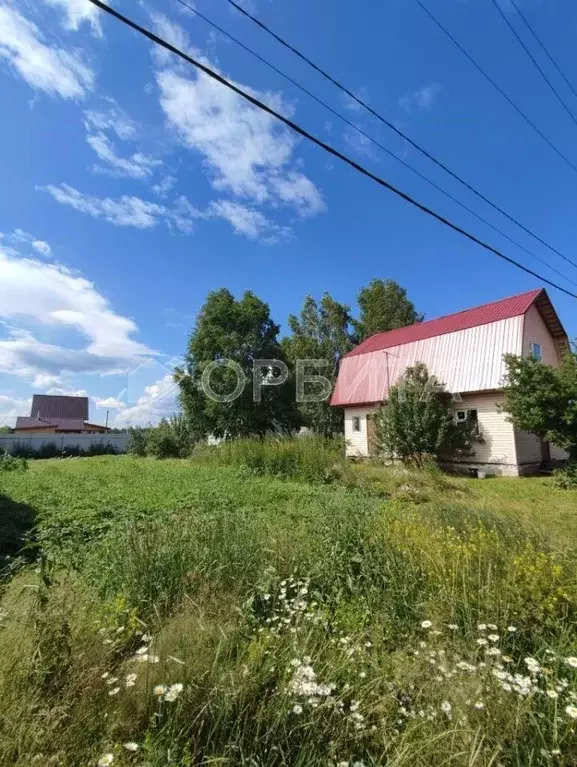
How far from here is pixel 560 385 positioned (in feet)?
33.2

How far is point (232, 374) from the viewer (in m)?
21.2

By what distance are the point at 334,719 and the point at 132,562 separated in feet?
6.85

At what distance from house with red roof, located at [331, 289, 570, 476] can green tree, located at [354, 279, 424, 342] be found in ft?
37.8

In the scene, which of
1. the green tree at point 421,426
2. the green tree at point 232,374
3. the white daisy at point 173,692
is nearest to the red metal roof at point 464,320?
the green tree at point 421,426

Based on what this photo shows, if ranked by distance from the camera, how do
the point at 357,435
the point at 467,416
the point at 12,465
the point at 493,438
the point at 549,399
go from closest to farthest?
the point at 549,399 < the point at 12,465 < the point at 493,438 < the point at 467,416 < the point at 357,435

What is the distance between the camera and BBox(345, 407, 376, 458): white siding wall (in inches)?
711

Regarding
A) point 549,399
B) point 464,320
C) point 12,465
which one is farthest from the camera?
point 464,320

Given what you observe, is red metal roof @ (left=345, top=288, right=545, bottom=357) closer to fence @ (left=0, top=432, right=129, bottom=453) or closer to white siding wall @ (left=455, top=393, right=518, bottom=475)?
white siding wall @ (left=455, top=393, right=518, bottom=475)

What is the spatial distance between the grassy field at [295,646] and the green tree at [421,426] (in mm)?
9229

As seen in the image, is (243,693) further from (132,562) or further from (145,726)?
(132,562)

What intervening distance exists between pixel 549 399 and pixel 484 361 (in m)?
3.61

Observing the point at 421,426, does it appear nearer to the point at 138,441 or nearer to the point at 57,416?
the point at 138,441

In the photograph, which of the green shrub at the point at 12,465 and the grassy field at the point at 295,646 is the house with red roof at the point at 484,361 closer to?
the grassy field at the point at 295,646

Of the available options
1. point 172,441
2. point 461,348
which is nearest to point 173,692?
point 461,348
